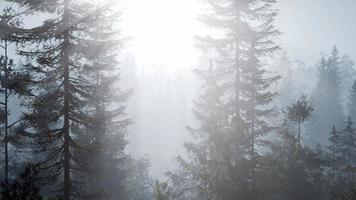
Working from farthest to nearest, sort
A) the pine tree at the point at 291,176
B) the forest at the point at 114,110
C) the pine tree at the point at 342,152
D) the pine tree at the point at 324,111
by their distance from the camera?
1. the pine tree at the point at 324,111
2. the pine tree at the point at 342,152
3. the pine tree at the point at 291,176
4. the forest at the point at 114,110

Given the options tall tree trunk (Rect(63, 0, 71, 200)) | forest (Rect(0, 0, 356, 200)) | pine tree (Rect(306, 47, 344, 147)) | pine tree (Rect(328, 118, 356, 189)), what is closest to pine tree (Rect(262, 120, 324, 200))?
forest (Rect(0, 0, 356, 200))

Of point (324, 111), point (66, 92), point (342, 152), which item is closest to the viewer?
point (66, 92)

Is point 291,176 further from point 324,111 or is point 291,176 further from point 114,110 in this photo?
point 324,111

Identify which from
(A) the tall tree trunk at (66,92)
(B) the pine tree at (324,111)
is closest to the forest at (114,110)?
(A) the tall tree trunk at (66,92)

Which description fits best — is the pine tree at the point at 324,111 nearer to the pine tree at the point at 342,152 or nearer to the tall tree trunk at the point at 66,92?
the pine tree at the point at 342,152

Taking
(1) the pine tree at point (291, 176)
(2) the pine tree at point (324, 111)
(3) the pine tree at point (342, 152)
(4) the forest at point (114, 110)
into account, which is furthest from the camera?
(2) the pine tree at point (324, 111)

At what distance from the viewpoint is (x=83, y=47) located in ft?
48.6

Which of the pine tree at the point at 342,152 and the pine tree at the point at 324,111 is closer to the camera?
the pine tree at the point at 342,152

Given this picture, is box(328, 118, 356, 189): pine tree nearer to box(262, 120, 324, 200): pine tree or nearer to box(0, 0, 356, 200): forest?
box(0, 0, 356, 200): forest

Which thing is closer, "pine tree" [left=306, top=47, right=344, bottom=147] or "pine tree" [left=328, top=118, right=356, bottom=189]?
"pine tree" [left=328, top=118, right=356, bottom=189]

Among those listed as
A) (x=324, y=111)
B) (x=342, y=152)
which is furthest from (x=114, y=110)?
(x=324, y=111)

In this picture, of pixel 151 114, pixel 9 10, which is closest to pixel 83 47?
pixel 9 10

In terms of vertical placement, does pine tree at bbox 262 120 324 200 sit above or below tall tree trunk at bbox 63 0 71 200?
below

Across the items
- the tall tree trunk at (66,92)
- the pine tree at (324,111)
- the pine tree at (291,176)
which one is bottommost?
the pine tree at (291,176)
